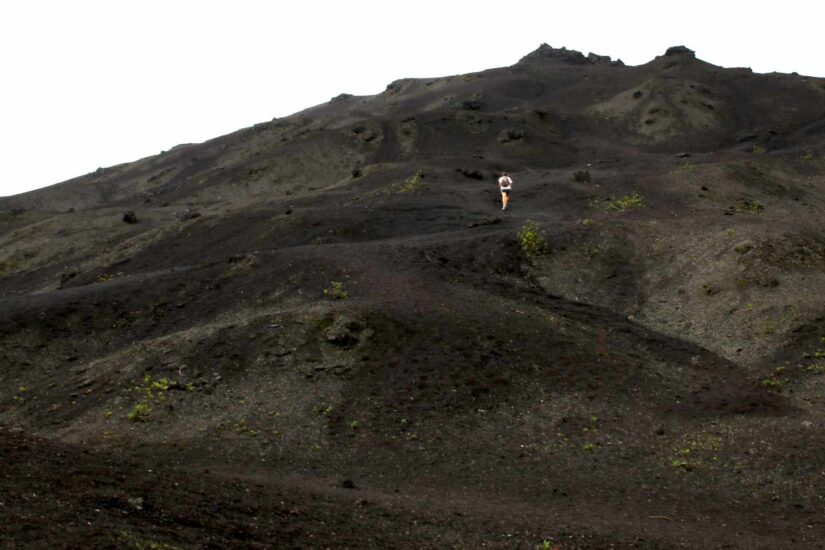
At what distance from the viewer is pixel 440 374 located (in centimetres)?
2352

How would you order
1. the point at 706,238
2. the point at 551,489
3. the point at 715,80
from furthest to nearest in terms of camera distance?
the point at 715,80, the point at 706,238, the point at 551,489

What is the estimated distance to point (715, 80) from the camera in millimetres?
88688

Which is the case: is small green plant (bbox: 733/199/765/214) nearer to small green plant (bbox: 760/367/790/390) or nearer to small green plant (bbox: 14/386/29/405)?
small green plant (bbox: 760/367/790/390)

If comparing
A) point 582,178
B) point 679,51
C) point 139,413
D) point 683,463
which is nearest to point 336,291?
point 139,413

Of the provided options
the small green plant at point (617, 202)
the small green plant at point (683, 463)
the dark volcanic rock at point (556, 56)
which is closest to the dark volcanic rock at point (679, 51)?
the dark volcanic rock at point (556, 56)

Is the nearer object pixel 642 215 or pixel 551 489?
Answer: pixel 551 489

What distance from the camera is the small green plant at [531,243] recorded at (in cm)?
3506

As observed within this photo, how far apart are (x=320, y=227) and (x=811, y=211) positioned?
2703 centimetres

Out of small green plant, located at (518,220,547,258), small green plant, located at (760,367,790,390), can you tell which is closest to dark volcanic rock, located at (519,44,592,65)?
small green plant, located at (518,220,547,258)

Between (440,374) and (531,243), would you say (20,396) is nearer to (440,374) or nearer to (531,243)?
(440,374)

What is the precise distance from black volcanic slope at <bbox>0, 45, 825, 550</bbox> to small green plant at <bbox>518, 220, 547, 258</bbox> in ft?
1.04

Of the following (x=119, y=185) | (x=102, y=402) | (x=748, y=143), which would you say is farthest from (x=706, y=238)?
Result: (x=119, y=185)

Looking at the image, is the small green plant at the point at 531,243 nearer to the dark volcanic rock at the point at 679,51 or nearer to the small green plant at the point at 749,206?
the small green plant at the point at 749,206

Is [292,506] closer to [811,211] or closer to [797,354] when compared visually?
[797,354]
